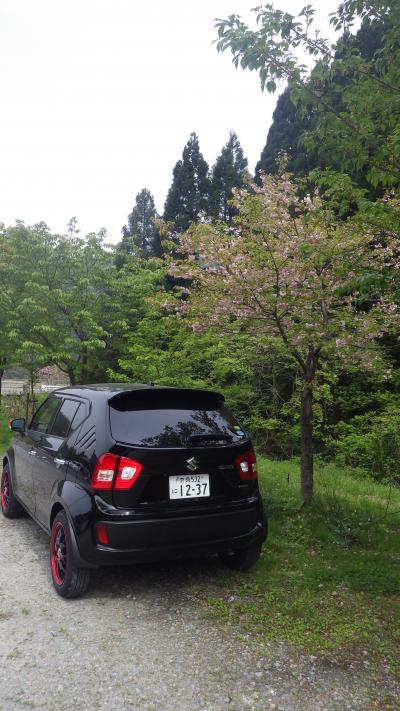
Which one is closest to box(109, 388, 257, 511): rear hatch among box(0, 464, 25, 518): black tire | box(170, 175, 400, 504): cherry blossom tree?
box(170, 175, 400, 504): cherry blossom tree

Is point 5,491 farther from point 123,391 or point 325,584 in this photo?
point 325,584

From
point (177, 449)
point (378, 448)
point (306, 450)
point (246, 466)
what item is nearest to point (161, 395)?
point (177, 449)

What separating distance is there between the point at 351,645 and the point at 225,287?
12.7 ft

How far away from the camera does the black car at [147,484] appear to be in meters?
3.36

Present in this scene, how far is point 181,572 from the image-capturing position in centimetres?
411

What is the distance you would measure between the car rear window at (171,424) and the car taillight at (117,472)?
0.47ft

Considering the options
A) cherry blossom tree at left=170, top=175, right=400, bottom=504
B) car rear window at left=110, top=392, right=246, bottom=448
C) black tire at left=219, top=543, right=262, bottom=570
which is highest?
cherry blossom tree at left=170, top=175, right=400, bottom=504

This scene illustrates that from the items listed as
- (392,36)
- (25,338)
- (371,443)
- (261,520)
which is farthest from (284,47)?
(25,338)

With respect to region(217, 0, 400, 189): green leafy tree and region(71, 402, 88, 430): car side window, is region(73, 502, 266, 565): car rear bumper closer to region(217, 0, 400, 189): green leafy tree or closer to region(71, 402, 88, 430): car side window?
region(71, 402, 88, 430): car side window

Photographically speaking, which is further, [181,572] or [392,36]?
[181,572]

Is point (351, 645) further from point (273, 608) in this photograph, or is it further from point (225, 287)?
point (225, 287)

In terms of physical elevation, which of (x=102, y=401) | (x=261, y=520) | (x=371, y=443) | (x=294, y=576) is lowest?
(x=371, y=443)

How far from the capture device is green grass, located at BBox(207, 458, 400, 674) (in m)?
3.12

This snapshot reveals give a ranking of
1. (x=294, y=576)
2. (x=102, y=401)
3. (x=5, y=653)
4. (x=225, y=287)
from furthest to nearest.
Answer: (x=225, y=287), (x=294, y=576), (x=102, y=401), (x=5, y=653)
